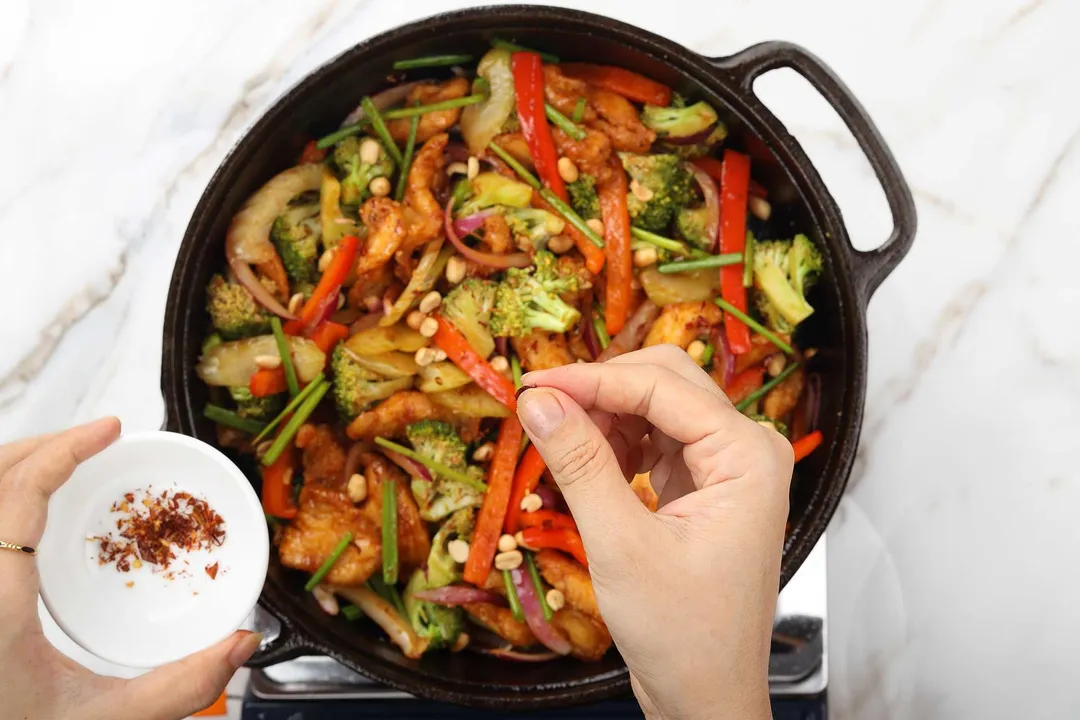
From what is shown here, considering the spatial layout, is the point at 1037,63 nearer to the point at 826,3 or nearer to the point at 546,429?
the point at 826,3

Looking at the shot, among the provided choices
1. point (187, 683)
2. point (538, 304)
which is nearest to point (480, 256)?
point (538, 304)

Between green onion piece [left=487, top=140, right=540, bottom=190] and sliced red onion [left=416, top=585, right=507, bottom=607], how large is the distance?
1.08 m

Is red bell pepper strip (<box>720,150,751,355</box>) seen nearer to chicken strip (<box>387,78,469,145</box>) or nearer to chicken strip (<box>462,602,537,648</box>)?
chicken strip (<box>387,78,469,145</box>)

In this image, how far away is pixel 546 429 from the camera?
5.03 ft

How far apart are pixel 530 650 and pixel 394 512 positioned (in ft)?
1.77

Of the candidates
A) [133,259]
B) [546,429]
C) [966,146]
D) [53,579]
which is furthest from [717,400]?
[133,259]

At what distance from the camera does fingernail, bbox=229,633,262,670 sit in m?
1.81

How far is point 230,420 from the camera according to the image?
219cm

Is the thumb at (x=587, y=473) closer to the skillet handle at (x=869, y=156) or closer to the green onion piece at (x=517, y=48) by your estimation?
Answer: the skillet handle at (x=869, y=156)

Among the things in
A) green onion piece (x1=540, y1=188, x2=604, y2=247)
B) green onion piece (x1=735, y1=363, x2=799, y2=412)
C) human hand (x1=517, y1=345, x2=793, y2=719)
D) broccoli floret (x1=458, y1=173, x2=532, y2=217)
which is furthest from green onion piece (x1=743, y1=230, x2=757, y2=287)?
human hand (x1=517, y1=345, x2=793, y2=719)

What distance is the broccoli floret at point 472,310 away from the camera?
2.26 m

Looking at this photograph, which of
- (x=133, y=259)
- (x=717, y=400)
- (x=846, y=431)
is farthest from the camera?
(x=133, y=259)

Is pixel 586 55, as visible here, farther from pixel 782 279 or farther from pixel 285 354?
pixel 285 354

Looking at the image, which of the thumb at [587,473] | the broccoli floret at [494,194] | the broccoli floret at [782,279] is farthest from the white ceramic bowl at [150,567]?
the broccoli floret at [782,279]
